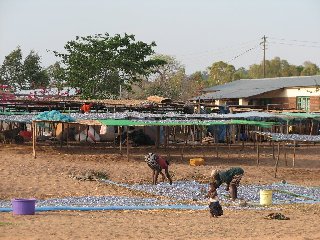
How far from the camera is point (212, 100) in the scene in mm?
43250

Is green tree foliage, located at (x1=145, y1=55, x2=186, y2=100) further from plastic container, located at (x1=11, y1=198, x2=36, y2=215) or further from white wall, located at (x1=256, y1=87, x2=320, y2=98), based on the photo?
plastic container, located at (x1=11, y1=198, x2=36, y2=215)

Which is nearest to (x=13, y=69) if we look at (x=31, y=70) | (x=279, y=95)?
(x=31, y=70)

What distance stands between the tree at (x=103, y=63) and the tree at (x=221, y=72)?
31456 mm

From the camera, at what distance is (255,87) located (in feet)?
147

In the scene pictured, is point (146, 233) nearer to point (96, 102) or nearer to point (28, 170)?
point (28, 170)

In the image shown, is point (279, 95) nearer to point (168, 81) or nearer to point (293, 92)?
point (293, 92)

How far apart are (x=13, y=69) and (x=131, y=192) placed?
104 ft

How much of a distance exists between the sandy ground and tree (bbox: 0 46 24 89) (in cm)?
1930

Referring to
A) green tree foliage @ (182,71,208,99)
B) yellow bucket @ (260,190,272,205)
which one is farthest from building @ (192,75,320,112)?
yellow bucket @ (260,190,272,205)

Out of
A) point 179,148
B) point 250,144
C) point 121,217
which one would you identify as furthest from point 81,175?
point 250,144

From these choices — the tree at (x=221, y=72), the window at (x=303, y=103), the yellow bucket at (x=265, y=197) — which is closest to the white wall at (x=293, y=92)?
the window at (x=303, y=103)

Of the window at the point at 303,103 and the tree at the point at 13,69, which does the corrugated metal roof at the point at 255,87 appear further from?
the tree at the point at 13,69

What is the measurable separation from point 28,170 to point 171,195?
592cm

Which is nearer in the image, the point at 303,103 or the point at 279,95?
the point at 303,103
